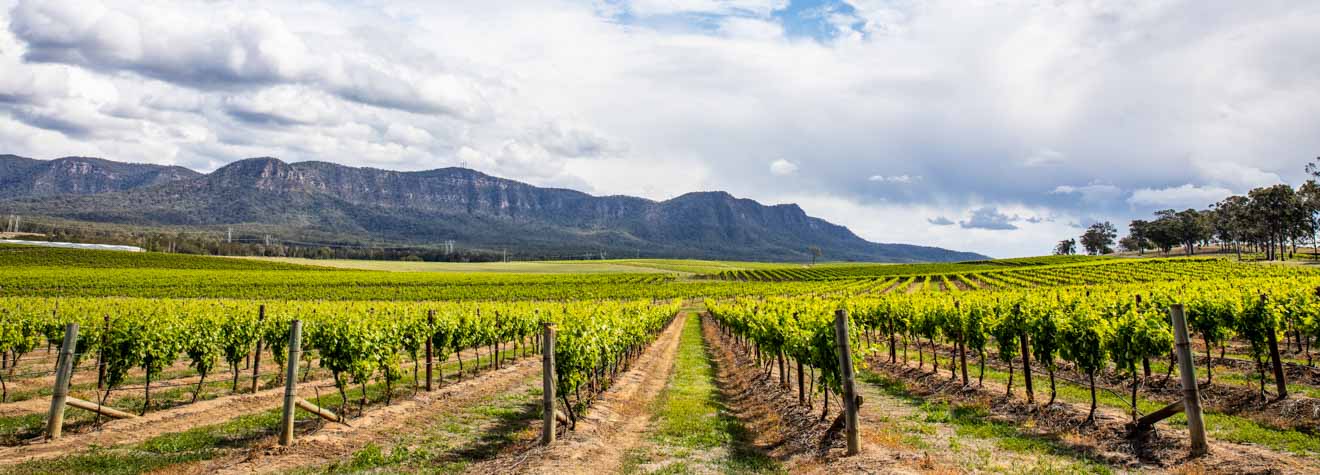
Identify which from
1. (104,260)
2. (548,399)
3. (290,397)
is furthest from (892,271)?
(104,260)

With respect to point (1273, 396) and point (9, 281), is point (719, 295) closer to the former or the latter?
point (1273, 396)

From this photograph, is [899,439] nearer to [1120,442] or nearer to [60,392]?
[1120,442]

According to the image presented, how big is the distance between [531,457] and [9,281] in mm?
87242

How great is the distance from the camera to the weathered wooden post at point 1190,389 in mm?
8914

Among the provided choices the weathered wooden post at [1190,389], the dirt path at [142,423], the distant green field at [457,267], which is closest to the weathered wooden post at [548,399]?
the dirt path at [142,423]

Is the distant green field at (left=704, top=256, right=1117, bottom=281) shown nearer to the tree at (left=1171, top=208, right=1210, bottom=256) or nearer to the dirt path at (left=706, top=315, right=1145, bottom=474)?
the tree at (left=1171, top=208, right=1210, bottom=256)

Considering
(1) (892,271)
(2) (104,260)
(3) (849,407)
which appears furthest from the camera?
(1) (892,271)

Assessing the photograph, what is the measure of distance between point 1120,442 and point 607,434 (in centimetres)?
902

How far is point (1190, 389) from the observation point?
8.98 meters

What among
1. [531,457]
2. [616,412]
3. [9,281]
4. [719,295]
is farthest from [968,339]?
[9,281]

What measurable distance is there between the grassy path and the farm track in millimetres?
5366

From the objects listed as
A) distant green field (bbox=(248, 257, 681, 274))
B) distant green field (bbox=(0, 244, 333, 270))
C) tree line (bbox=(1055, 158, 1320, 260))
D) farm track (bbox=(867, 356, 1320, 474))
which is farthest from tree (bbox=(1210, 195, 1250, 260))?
distant green field (bbox=(0, 244, 333, 270))

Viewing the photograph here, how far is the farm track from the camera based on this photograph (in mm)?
8711

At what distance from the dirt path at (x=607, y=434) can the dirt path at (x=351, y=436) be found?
9.08 feet
